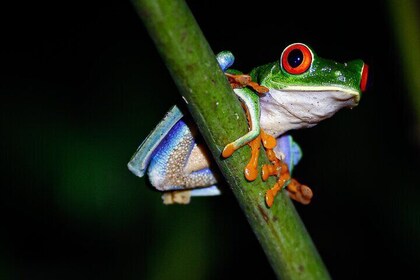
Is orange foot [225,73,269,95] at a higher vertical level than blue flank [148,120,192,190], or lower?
higher

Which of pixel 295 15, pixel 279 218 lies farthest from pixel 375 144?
pixel 279 218

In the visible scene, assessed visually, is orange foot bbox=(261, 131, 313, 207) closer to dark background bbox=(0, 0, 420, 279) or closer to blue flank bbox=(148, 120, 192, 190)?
blue flank bbox=(148, 120, 192, 190)

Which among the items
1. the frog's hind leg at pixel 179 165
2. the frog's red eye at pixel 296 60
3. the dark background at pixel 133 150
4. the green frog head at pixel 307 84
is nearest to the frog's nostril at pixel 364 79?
the green frog head at pixel 307 84

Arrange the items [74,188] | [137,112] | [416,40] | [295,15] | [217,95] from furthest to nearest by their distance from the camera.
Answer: [295,15]
[137,112]
[74,188]
[416,40]
[217,95]

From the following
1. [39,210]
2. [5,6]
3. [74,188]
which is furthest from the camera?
[5,6]

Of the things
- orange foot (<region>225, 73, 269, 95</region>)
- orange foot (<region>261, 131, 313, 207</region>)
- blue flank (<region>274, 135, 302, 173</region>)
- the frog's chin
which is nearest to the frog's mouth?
the frog's chin

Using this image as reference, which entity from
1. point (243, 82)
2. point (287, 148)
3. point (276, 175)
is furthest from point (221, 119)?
point (287, 148)

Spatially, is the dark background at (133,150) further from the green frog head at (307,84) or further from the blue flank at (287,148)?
the green frog head at (307,84)

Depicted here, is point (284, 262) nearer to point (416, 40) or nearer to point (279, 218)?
point (279, 218)
